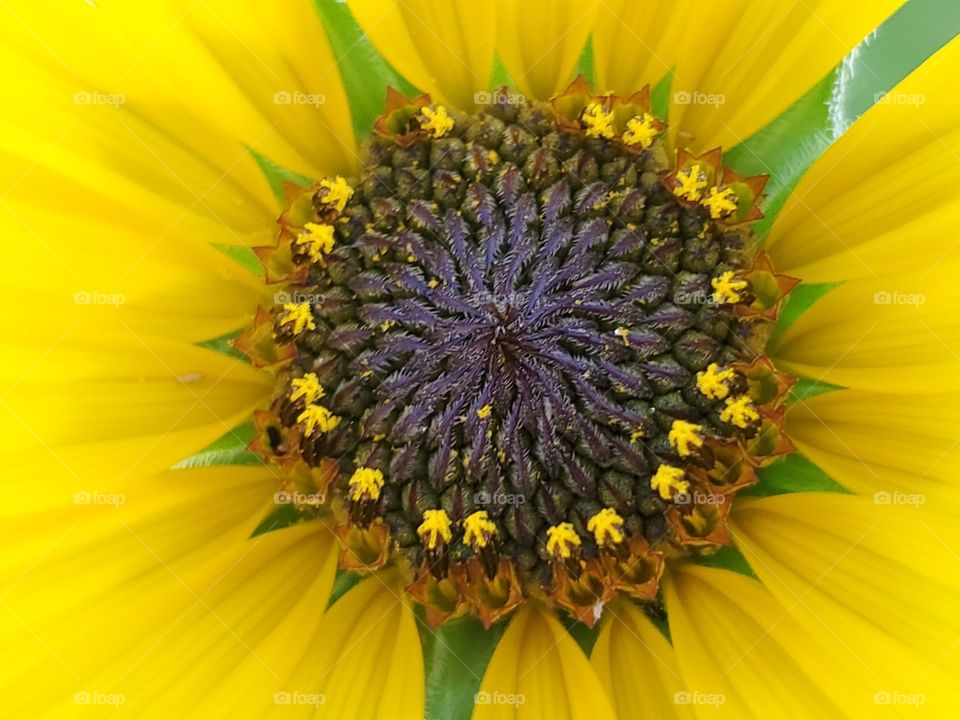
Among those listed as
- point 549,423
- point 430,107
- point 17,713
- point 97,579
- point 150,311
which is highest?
point 430,107

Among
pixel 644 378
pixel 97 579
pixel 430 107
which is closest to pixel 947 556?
pixel 644 378

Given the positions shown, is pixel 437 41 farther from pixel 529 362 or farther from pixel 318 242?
pixel 529 362

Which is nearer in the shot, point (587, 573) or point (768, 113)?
point (587, 573)

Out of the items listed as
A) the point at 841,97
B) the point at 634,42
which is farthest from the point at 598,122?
the point at 841,97

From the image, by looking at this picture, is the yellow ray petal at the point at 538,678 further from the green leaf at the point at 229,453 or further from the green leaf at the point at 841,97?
the green leaf at the point at 841,97

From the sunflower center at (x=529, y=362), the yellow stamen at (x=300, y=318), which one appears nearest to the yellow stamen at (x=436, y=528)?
the sunflower center at (x=529, y=362)

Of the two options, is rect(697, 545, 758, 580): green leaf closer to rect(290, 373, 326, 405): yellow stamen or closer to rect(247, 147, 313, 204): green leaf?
rect(290, 373, 326, 405): yellow stamen

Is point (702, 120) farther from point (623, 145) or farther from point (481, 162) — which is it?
point (481, 162)
